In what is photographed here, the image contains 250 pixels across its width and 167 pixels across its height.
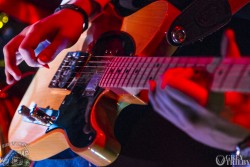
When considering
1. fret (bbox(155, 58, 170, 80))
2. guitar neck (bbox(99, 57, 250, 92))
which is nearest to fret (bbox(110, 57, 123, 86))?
guitar neck (bbox(99, 57, 250, 92))

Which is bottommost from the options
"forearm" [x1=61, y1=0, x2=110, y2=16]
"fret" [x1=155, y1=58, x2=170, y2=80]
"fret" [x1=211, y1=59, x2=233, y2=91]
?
"forearm" [x1=61, y1=0, x2=110, y2=16]

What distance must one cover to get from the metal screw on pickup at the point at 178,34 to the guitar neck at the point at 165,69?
0.40 ft

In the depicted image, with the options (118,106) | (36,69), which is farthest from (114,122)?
(36,69)

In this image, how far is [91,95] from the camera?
85 cm

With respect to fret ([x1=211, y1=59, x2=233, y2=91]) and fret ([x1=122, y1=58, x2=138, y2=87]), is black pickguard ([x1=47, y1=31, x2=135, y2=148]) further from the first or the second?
fret ([x1=211, y1=59, x2=233, y2=91])

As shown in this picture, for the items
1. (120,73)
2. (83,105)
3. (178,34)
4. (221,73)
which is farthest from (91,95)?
(221,73)

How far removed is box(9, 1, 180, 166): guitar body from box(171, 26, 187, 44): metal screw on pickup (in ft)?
0.12

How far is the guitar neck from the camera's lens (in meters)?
0.44

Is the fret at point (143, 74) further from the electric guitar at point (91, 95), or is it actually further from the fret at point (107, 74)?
the fret at point (107, 74)

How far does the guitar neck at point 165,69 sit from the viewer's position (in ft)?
1.44

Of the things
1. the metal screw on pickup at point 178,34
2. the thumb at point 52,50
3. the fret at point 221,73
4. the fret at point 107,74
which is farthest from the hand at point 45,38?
the fret at point 221,73

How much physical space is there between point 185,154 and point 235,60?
40 centimetres

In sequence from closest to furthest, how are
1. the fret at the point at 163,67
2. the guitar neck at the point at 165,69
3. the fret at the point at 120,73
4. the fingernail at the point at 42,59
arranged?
the guitar neck at the point at 165,69 < the fret at the point at 163,67 < the fret at the point at 120,73 < the fingernail at the point at 42,59

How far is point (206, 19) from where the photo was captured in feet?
2.64
